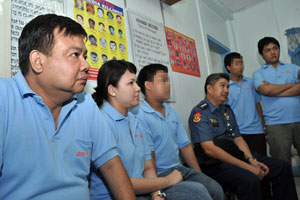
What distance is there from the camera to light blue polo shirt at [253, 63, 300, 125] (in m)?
2.19

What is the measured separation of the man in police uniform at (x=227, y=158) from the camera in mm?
1557

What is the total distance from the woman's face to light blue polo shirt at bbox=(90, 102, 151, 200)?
7 centimetres

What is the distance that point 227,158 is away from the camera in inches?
68.1

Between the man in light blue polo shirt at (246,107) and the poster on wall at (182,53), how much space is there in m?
0.43

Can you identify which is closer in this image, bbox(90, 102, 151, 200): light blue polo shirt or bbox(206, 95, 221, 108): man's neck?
bbox(90, 102, 151, 200): light blue polo shirt

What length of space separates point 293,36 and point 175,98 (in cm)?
259

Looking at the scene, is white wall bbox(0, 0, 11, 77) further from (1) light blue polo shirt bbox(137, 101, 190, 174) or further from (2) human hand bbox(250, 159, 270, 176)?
(2) human hand bbox(250, 159, 270, 176)

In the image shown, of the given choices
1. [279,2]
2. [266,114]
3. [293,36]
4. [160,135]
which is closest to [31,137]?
[160,135]

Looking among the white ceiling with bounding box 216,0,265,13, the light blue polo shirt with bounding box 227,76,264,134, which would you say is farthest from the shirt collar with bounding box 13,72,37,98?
the white ceiling with bounding box 216,0,265,13

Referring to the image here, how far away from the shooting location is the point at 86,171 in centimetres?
84

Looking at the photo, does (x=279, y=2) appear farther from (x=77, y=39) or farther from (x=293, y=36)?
(x=77, y=39)


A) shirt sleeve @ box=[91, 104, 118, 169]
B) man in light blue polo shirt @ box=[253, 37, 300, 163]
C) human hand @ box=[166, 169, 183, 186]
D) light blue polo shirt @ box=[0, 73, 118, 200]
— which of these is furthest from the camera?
A: man in light blue polo shirt @ box=[253, 37, 300, 163]

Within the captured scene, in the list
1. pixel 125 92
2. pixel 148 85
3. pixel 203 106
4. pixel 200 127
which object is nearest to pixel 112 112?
pixel 125 92

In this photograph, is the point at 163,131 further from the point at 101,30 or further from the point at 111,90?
the point at 101,30
